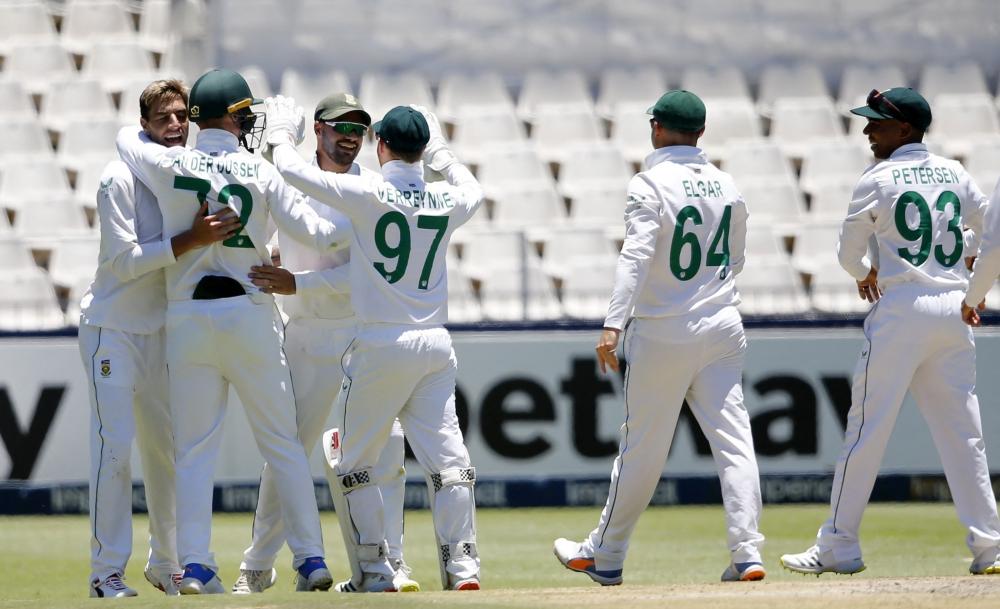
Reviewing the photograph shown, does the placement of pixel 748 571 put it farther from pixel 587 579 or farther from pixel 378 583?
pixel 378 583

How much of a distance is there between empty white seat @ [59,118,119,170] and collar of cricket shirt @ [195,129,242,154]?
8052 mm

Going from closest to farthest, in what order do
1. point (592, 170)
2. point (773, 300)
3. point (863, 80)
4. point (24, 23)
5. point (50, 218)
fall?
point (773, 300) → point (50, 218) → point (592, 170) → point (863, 80) → point (24, 23)

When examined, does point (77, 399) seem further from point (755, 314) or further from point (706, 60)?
point (706, 60)

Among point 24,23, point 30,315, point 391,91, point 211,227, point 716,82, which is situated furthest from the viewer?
point 24,23

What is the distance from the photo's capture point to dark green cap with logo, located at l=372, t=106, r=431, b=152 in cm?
639

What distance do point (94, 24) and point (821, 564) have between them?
1115 cm

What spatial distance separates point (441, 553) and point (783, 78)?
9.79m

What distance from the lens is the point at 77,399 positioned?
11.0 metres

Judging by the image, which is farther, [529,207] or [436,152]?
[529,207]

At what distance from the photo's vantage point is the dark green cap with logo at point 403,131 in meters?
6.39

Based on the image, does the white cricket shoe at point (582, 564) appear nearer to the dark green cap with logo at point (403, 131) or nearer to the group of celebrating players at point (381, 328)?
the group of celebrating players at point (381, 328)

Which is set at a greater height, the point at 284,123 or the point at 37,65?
the point at 37,65

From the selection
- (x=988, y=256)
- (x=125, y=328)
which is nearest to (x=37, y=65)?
(x=125, y=328)

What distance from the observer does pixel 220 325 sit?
6.12m
